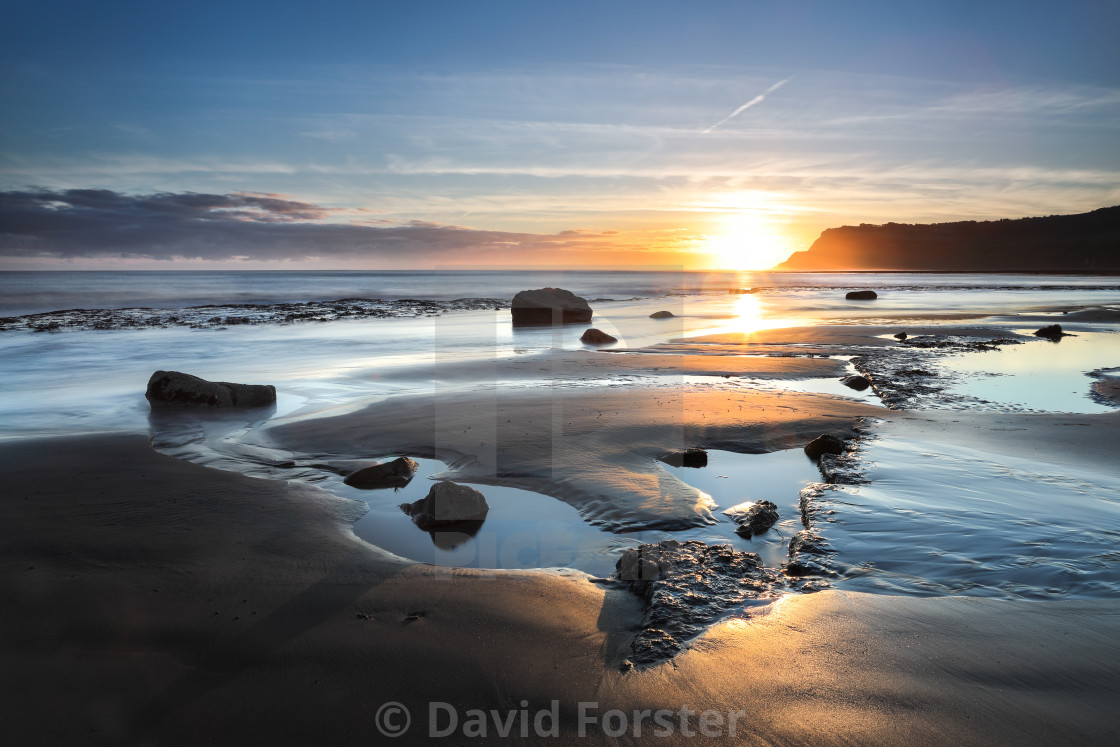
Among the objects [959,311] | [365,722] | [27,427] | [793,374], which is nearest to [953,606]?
[365,722]

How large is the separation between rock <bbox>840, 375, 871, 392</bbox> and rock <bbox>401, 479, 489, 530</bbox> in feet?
26.4

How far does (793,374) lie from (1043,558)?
828 cm

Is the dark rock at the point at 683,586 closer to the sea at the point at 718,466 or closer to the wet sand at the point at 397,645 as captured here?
the wet sand at the point at 397,645

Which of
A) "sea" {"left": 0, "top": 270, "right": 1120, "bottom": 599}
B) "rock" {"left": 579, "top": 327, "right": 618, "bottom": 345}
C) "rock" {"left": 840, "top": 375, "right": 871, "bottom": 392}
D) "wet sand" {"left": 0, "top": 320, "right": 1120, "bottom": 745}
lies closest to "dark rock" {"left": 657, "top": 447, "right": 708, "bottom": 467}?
"sea" {"left": 0, "top": 270, "right": 1120, "bottom": 599}

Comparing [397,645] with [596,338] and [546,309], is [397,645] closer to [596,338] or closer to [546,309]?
[596,338]

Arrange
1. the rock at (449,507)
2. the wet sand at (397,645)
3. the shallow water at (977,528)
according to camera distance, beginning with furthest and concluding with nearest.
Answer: the rock at (449,507)
the shallow water at (977,528)
the wet sand at (397,645)

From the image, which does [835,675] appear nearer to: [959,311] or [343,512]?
[343,512]

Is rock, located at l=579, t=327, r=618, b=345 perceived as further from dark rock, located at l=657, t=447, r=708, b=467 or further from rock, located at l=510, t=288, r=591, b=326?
dark rock, located at l=657, t=447, r=708, b=467

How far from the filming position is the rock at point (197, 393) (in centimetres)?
897

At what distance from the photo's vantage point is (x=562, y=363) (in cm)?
1372

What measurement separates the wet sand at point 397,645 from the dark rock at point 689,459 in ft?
3.72

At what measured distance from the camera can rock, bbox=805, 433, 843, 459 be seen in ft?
21.1

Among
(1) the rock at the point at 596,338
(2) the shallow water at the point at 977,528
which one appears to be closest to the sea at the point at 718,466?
(2) the shallow water at the point at 977,528

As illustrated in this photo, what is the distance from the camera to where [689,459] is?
20.7ft
